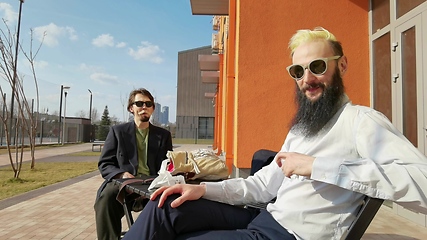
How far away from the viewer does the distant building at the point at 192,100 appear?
146ft

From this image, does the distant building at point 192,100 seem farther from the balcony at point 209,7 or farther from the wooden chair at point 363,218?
the wooden chair at point 363,218

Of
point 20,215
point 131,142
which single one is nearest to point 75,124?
point 20,215

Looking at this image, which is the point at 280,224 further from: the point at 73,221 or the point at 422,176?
the point at 73,221

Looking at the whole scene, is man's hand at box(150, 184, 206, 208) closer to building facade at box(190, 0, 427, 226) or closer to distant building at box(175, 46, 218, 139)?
building facade at box(190, 0, 427, 226)

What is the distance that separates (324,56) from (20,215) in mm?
4781

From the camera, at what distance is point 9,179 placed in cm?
793

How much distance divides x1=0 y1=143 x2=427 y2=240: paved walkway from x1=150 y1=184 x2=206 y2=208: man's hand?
264 cm

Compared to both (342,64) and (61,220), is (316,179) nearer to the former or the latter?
(342,64)

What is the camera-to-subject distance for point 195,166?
95.7 inches

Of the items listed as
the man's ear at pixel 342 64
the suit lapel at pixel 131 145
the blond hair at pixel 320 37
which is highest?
the blond hair at pixel 320 37

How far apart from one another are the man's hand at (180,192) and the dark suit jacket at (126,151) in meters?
1.33

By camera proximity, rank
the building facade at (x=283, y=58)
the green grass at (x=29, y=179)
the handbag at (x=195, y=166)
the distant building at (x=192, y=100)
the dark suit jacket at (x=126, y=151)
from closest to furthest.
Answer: the handbag at (x=195, y=166), the dark suit jacket at (x=126, y=151), the building facade at (x=283, y=58), the green grass at (x=29, y=179), the distant building at (x=192, y=100)

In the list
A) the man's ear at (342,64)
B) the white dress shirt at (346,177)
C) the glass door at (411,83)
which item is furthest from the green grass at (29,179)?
the glass door at (411,83)

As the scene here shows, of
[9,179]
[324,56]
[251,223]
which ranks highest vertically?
[324,56]
